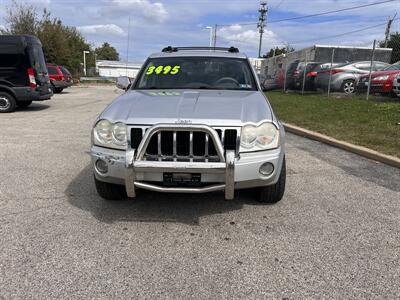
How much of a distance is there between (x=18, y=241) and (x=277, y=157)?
232 centimetres

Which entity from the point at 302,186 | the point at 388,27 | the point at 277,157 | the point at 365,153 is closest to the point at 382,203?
the point at 302,186

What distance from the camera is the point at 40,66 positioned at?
1193cm

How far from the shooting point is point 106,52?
10862 centimetres

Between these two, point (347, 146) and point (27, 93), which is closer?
point (347, 146)

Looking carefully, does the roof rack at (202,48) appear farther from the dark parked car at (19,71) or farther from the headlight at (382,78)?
the headlight at (382,78)

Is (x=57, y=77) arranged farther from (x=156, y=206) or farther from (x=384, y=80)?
(x=156, y=206)

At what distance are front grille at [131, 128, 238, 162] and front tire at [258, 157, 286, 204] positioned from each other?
0.80m

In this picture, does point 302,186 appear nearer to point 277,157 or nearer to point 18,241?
point 277,157

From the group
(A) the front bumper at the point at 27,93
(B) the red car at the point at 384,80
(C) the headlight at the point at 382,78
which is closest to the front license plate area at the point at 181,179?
(A) the front bumper at the point at 27,93

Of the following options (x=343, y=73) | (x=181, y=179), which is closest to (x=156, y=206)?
(x=181, y=179)

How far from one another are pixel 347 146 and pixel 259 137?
12.7 ft

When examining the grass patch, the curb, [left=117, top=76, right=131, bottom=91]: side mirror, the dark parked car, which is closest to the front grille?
[left=117, top=76, right=131, bottom=91]: side mirror

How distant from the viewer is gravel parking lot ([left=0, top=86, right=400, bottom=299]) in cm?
245

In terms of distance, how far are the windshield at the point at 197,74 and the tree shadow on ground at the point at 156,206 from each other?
132cm
